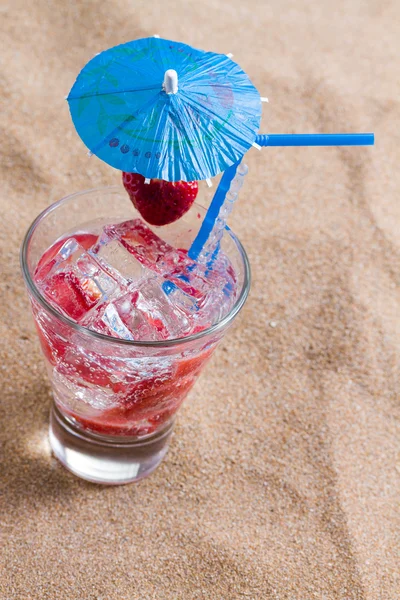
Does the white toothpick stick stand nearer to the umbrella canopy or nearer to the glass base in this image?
the umbrella canopy

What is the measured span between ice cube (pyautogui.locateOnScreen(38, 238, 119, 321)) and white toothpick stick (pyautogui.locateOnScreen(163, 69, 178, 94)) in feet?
0.85

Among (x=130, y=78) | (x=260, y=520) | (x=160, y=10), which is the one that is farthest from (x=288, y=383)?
(x=160, y=10)

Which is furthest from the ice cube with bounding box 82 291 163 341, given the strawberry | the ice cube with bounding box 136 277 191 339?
the strawberry

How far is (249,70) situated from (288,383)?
104cm

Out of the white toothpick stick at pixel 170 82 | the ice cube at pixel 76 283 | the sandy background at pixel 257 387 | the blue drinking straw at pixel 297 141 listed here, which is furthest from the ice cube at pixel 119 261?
the sandy background at pixel 257 387

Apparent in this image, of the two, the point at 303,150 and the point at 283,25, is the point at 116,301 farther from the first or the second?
the point at 283,25

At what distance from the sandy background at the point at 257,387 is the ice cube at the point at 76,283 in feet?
1.15

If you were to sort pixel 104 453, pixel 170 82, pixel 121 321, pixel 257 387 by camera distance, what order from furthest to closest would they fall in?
1. pixel 257 387
2. pixel 104 453
3. pixel 121 321
4. pixel 170 82

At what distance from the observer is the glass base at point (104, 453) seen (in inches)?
44.5

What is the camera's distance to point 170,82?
0.82 meters

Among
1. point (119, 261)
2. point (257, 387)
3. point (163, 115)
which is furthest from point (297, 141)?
point (257, 387)

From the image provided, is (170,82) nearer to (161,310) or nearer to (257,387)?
(161,310)

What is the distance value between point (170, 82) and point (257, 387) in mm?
658

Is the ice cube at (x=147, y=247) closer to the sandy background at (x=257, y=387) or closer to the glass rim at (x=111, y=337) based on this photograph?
the glass rim at (x=111, y=337)
